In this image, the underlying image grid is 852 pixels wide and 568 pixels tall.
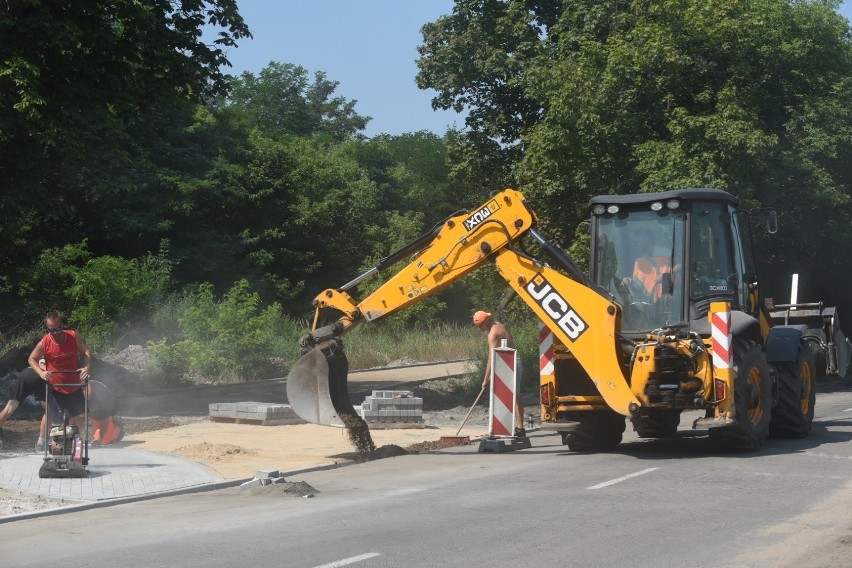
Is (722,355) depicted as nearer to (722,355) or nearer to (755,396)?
(722,355)

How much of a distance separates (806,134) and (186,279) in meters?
23.8

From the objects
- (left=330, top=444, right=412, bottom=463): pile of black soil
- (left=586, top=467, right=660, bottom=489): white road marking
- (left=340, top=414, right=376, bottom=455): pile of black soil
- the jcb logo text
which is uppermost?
the jcb logo text

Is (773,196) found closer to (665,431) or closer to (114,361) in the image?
(665,431)

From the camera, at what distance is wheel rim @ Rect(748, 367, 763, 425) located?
47.4 ft

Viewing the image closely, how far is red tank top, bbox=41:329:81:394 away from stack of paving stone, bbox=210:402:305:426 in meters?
4.42

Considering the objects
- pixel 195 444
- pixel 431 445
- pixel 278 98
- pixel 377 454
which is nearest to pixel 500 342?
pixel 431 445

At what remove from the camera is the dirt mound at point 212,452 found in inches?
568

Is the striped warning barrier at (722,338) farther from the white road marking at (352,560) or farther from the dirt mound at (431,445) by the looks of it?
the white road marking at (352,560)

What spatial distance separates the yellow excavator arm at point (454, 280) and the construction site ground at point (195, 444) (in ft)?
2.86

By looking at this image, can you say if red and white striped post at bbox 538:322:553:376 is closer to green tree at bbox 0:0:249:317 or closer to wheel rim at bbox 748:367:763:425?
wheel rim at bbox 748:367:763:425

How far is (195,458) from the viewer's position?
47.2ft

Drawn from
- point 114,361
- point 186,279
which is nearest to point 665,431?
point 114,361

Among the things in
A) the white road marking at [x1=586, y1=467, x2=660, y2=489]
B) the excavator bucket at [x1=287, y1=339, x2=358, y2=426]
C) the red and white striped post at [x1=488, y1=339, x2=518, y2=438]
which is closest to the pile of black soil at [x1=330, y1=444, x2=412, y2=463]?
the excavator bucket at [x1=287, y1=339, x2=358, y2=426]

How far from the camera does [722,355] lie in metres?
13.7
